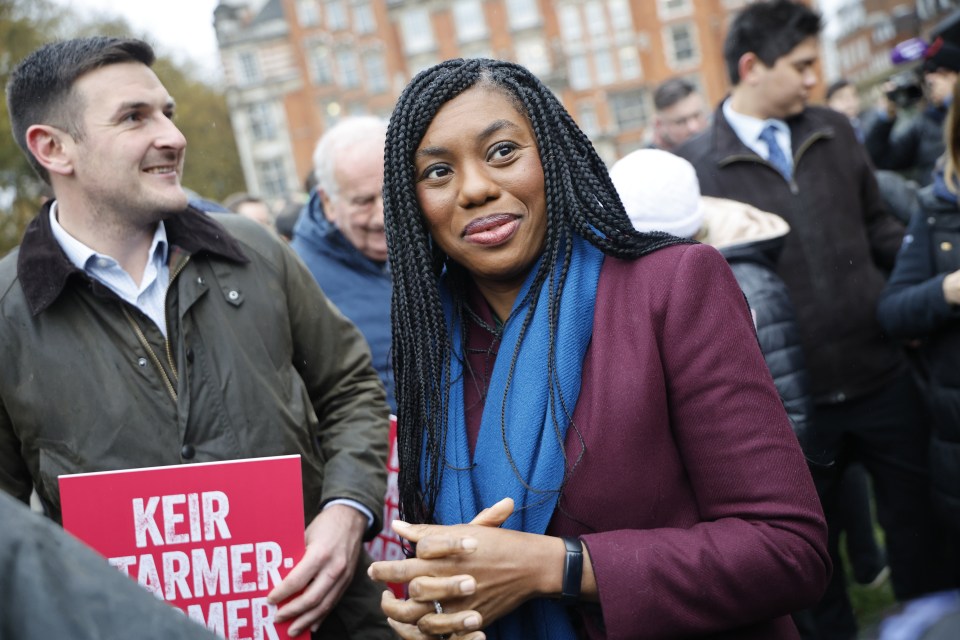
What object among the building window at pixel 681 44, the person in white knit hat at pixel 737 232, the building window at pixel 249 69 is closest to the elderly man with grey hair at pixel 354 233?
the person in white knit hat at pixel 737 232

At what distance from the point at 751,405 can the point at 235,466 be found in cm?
129

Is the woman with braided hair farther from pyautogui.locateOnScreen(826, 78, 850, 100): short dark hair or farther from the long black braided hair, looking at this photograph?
pyautogui.locateOnScreen(826, 78, 850, 100): short dark hair

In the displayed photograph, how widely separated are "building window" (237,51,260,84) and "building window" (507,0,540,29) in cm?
1569

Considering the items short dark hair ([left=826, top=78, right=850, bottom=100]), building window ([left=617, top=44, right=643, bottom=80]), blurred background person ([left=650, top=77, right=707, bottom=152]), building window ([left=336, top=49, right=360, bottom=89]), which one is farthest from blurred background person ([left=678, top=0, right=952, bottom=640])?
building window ([left=617, top=44, right=643, bottom=80])

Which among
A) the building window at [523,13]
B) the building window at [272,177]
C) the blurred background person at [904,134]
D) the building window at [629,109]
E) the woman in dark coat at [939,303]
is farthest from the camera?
the building window at [523,13]

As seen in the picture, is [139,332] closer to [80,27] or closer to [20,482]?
[20,482]

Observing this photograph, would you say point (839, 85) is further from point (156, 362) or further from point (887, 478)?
point (156, 362)

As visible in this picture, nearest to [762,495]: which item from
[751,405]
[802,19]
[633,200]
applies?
[751,405]

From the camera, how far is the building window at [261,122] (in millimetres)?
55469

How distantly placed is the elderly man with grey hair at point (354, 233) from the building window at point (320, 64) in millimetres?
54111

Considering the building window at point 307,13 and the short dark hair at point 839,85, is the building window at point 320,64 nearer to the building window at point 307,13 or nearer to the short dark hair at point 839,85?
the building window at point 307,13

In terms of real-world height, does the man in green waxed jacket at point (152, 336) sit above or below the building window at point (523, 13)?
below

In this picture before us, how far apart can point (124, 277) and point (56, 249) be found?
0.20 meters

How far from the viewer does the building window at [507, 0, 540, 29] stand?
61.2m
